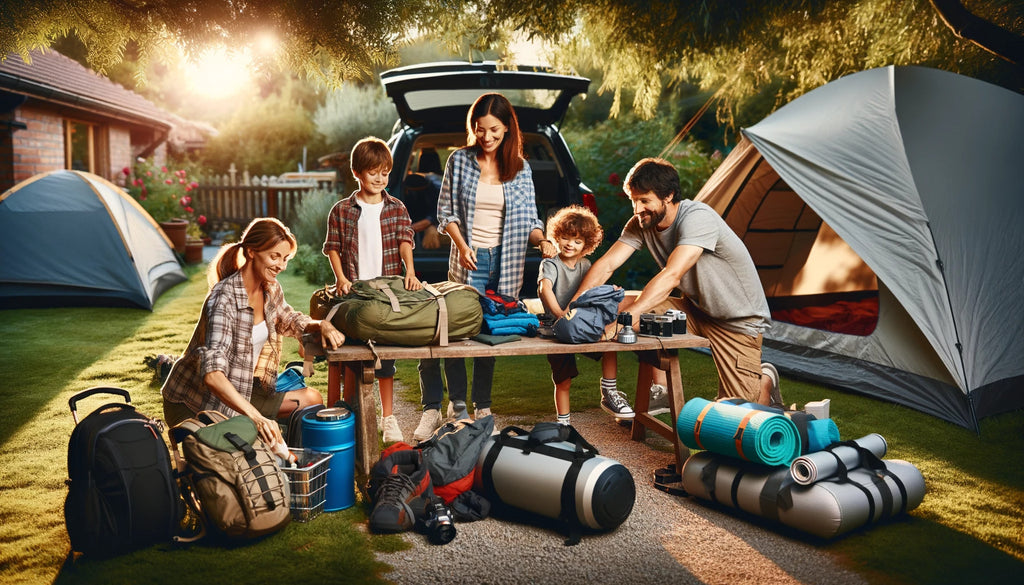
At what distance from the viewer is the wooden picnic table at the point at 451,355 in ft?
11.1

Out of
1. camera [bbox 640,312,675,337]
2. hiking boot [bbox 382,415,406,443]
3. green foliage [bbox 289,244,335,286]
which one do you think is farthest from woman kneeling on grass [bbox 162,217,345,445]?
green foliage [bbox 289,244,335,286]

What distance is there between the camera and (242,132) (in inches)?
897

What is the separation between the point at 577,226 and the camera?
395 cm

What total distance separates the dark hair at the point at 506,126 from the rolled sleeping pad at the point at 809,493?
67.2 inches

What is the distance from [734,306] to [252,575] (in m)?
2.47

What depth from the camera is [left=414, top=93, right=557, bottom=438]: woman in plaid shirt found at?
408 cm

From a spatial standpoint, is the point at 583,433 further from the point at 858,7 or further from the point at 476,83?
the point at 858,7

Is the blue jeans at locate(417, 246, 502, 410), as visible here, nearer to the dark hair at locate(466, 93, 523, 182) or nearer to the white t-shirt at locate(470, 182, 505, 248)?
the white t-shirt at locate(470, 182, 505, 248)

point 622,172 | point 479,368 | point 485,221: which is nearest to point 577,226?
point 485,221

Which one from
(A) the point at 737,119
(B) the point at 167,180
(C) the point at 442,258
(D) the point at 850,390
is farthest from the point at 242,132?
(D) the point at 850,390

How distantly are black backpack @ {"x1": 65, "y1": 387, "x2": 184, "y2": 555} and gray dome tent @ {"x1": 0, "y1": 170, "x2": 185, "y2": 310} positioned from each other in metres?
5.55

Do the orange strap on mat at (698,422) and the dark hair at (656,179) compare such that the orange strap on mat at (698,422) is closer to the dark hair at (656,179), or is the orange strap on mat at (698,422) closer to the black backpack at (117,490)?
the dark hair at (656,179)

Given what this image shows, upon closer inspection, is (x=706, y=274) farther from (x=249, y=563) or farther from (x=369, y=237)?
(x=249, y=563)

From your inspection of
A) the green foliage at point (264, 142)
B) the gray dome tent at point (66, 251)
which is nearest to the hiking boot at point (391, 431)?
the gray dome tent at point (66, 251)
